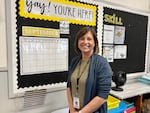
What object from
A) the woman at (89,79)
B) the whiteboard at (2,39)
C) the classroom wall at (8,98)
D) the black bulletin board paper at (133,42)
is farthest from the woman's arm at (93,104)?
the black bulletin board paper at (133,42)

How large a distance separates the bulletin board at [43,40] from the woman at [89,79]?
1.13 feet

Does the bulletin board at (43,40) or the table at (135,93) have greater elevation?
the bulletin board at (43,40)

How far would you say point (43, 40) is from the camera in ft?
5.70

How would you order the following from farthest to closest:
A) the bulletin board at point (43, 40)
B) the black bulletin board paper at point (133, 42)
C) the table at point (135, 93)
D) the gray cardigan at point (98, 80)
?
the black bulletin board paper at point (133, 42) → the table at point (135, 93) → the bulletin board at point (43, 40) → the gray cardigan at point (98, 80)

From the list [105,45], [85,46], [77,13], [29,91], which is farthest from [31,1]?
[105,45]

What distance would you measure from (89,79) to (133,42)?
5.09 feet

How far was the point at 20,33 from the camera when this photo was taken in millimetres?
1597

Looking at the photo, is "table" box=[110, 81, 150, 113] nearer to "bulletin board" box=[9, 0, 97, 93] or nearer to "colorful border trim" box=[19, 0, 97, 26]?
"bulletin board" box=[9, 0, 97, 93]

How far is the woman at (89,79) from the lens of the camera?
4.46 ft

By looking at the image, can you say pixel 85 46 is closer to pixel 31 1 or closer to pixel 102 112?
pixel 102 112

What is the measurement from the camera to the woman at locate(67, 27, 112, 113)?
1.36m

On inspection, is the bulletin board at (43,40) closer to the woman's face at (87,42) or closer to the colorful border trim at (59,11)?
the colorful border trim at (59,11)

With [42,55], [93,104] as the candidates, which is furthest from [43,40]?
[93,104]

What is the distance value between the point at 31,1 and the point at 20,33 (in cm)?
33
